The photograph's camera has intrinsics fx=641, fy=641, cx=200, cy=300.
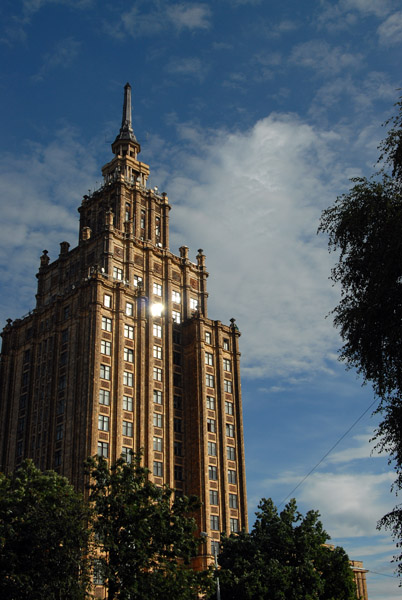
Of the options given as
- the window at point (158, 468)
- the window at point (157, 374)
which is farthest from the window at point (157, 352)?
the window at point (158, 468)

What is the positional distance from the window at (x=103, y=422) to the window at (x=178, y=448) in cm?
1121

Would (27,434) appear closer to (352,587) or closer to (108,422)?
(108,422)

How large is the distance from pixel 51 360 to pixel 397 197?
65688 millimetres

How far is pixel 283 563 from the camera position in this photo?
2197 inches

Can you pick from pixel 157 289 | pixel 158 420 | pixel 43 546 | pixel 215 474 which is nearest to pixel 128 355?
pixel 158 420

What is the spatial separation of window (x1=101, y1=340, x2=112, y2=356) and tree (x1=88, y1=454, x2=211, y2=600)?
1431 inches

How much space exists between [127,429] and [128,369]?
798 centimetres

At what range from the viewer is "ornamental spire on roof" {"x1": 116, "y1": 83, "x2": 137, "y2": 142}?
112 meters

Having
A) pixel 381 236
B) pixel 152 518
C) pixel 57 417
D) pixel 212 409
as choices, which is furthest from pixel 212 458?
pixel 381 236

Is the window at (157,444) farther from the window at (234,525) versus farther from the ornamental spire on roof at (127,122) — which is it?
the ornamental spire on roof at (127,122)

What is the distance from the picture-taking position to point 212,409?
88.2m

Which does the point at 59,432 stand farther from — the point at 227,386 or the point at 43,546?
the point at 43,546

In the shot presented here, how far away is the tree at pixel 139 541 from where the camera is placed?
131 ft

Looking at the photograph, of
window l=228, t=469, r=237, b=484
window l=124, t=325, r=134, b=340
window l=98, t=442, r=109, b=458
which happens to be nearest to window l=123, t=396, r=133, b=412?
window l=98, t=442, r=109, b=458
